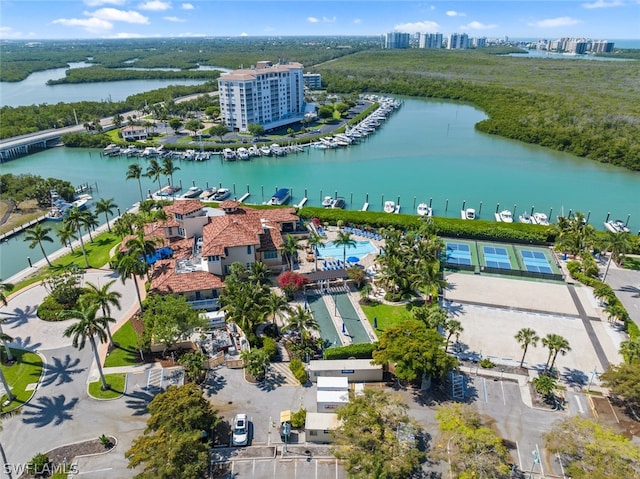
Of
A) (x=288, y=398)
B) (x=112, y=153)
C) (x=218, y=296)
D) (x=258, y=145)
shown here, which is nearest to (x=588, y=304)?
(x=288, y=398)

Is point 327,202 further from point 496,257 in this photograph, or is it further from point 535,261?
point 535,261

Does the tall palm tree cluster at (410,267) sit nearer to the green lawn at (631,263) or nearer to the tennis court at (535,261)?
the tennis court at (535,261)

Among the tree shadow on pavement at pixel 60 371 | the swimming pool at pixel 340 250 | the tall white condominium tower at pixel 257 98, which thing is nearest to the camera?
the tree shadow on pavement at pixel 60 371

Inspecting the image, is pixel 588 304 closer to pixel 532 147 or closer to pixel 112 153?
pixel 532 147

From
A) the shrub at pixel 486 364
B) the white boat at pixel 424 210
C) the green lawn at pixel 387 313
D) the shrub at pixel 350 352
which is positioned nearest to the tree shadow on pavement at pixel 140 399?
the shrub at pixel 350 352

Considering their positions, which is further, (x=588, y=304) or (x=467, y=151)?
(x=467, y=151)

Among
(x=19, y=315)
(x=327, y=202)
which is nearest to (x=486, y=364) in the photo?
(x=327, y=202)
